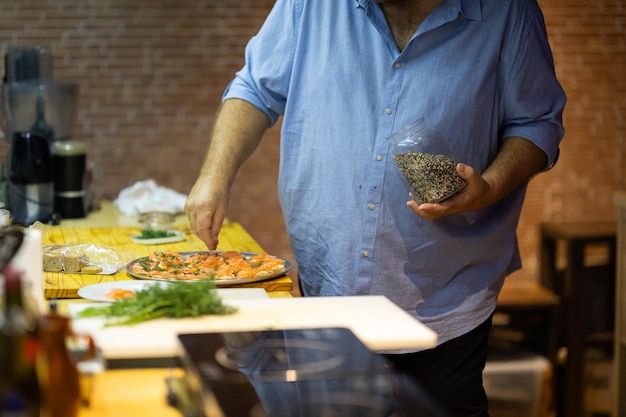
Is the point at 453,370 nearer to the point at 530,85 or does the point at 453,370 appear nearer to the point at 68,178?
the point at 530,85

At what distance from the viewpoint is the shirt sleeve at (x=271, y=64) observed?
101 inches

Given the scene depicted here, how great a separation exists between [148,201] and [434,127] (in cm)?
167

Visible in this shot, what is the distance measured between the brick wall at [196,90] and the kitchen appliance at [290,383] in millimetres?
3922

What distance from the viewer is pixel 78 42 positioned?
521cm

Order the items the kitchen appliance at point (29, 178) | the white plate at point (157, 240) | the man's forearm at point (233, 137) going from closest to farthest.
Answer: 1. the man's forearm at point (233, 137)
2. the white plate at point (157, 240)
3. the kitchen appliance at point (29, 178)

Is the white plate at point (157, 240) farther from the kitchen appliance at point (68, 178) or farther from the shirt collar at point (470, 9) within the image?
the shirt collar at point (470, 9)

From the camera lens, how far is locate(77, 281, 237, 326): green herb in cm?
162

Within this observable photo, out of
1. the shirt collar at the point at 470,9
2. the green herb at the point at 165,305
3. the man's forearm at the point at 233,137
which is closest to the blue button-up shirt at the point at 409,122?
the shirt collar at the point at 470,9

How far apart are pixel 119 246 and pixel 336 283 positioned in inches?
30.5

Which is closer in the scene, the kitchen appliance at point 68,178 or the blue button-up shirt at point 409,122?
the blue button-up shirt at point 409,122

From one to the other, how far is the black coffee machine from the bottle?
240 centimetres

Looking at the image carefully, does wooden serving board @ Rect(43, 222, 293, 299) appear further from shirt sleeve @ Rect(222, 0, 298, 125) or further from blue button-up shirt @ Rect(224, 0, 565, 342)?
shirt sleeve @ Rect(222, 0, 298, 125)

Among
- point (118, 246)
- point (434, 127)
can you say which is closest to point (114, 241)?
point (118, 246)

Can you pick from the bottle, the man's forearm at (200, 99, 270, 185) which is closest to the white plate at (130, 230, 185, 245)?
the man's forearm at (200, 99, 270, 185)
